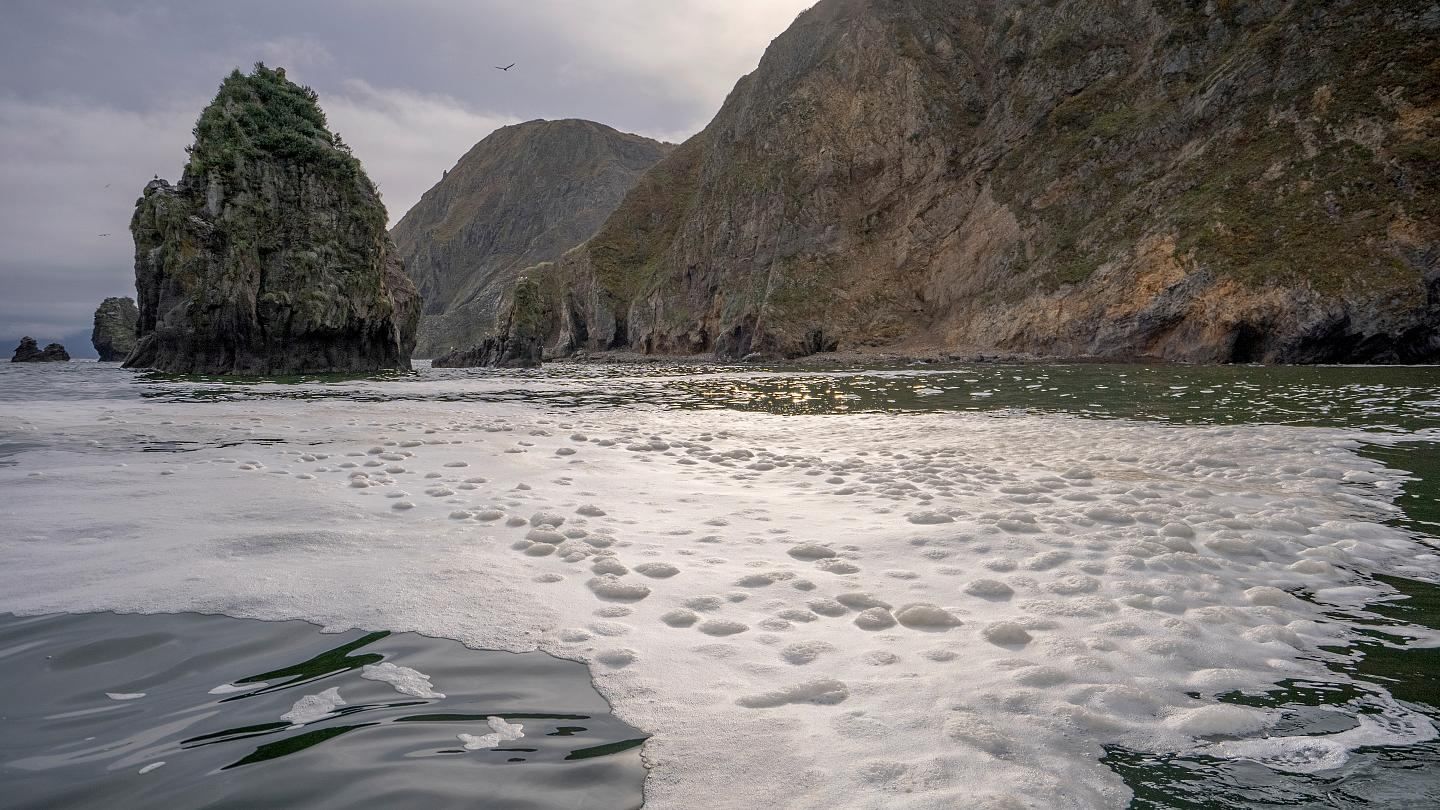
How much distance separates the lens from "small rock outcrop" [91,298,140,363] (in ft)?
271

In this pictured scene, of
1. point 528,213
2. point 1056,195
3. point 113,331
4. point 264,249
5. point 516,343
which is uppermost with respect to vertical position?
point 528,213

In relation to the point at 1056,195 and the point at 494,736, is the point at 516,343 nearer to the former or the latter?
the point at 1056,195

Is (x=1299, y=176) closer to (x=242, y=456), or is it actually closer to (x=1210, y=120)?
(x=1210, y=120)

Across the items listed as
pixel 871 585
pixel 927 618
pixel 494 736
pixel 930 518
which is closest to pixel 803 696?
pixel 927 618

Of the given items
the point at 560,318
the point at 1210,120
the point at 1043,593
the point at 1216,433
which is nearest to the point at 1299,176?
the point at 1210,120

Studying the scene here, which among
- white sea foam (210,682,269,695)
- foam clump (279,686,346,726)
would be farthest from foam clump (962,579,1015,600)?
white sea foam (210,682,269,695)

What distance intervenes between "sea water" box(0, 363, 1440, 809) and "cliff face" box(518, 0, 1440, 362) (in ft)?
125

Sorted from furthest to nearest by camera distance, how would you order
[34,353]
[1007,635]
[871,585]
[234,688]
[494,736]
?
[34,353]
[871,585]
[1007,635]
[234,688]
[494,736]

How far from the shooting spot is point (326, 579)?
3902mm

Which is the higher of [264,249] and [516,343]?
[264,249]

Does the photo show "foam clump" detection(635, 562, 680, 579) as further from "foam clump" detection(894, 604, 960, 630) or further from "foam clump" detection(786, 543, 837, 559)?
"foam clump" detection(894, 604, 960, 630)

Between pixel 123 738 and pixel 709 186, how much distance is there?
302 feet

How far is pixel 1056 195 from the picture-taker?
58656 millimetres

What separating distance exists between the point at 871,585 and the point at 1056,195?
64.5 metres
